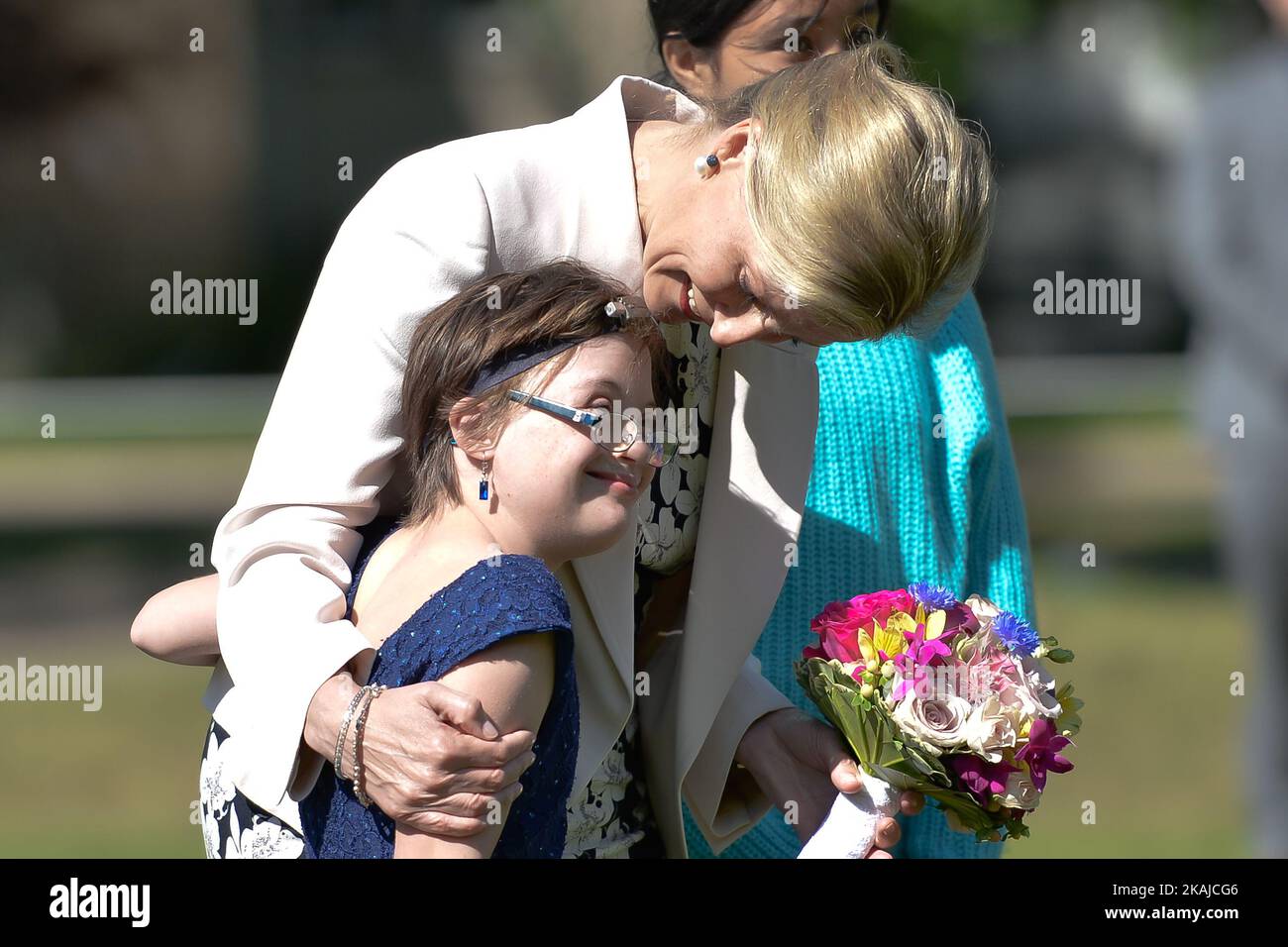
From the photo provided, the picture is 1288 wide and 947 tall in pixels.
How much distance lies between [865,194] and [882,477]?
104 centimetres

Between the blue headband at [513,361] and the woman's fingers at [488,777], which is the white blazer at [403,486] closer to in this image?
the blue headband at [513,361]

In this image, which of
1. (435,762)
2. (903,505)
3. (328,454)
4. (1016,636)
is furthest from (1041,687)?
(328,454)

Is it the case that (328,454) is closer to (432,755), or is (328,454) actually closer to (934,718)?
(432,755)

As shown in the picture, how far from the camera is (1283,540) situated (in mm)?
6605

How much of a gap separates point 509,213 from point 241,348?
1669 cm

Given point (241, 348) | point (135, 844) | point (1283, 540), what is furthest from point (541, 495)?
point (241, 348)

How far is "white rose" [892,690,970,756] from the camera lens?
2279 mm

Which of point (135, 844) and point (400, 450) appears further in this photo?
point (135, 844)

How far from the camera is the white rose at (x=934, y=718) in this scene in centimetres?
228

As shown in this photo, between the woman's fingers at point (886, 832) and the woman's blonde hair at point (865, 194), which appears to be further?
the woman's fingers at point (886, 832)

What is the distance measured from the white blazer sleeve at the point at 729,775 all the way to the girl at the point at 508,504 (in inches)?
18.3

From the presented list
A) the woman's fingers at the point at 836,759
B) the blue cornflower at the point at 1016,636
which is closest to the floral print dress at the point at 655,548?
the woman's fingers at the point at 836,759

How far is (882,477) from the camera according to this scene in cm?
312
